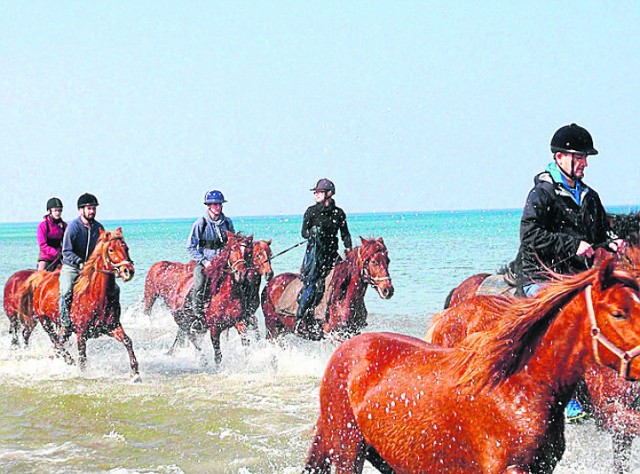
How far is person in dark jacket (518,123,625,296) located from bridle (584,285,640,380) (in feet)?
6.00

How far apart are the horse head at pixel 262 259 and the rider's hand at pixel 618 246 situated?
304 inches

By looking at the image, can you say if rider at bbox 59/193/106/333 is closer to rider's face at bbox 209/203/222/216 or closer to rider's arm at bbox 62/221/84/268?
rider's arm at bbox 62/221/84/268

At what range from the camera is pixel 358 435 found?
185 inches

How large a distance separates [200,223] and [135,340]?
16.9 feet

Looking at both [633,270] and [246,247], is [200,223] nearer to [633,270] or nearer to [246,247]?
[246,247]

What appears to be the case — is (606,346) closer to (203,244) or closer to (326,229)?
(326,229)

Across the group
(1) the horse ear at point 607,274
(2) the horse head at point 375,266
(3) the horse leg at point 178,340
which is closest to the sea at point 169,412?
(3) the horse leg at point 178,340

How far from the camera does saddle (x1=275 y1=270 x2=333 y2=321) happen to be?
39.2 feet

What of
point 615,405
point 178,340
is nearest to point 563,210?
point 615,405

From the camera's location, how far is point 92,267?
11.5m

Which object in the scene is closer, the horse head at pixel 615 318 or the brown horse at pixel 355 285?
the horse head at pixel 615 318

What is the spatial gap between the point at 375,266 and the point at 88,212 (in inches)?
160

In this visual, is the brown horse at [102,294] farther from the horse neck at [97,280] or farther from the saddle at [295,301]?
the saddle at [295,301]

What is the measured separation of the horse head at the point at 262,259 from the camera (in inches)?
518
